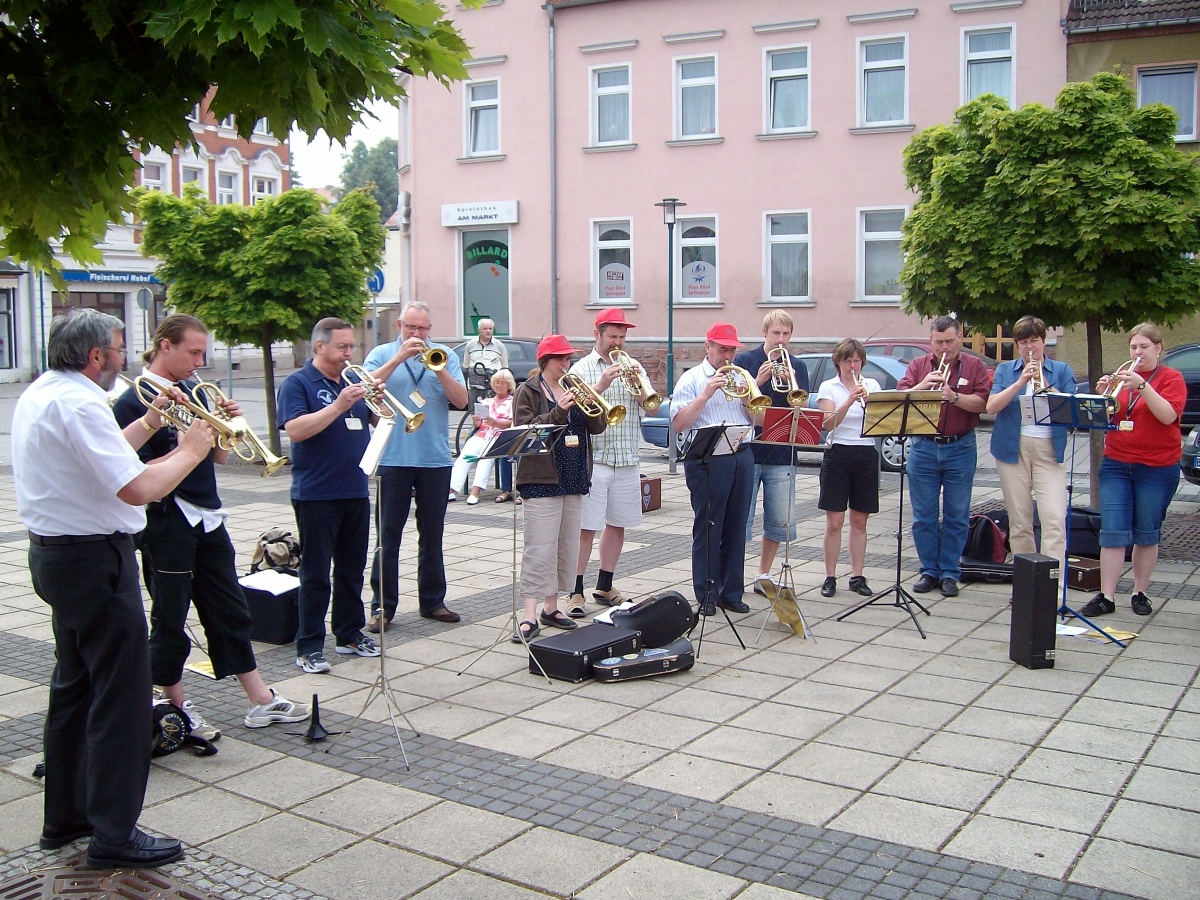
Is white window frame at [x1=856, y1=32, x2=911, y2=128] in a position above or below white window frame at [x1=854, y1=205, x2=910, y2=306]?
above

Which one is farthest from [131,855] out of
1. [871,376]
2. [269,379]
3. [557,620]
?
[871,376]

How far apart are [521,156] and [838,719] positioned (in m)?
23.1

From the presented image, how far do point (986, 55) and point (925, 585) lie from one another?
17.7 m

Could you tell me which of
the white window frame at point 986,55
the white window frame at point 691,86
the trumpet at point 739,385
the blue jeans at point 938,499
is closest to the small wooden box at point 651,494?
the blue jeans at point 938,499

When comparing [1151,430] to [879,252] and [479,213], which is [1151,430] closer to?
[879,252]

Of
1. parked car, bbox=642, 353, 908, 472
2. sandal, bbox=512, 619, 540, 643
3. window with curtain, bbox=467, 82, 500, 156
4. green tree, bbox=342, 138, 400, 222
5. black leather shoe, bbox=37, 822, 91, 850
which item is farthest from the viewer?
green tree, bbox=342, 138, 400, 222

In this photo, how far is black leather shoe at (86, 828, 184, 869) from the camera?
4016 millimetres

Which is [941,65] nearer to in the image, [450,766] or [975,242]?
[975,242]

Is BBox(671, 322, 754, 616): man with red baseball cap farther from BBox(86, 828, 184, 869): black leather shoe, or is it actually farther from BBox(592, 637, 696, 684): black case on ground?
BBox(86, 828, 184, 869): black leather shoe

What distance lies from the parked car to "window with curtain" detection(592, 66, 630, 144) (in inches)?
418

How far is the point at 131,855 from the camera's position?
13.2 feet

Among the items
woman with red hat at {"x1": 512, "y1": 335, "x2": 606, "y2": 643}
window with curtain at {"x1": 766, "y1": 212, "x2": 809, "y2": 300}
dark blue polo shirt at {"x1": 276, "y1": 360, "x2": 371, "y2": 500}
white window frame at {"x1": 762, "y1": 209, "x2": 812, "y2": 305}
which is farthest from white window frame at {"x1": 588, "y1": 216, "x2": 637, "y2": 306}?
dark blue polo shirt at {"x1": 276, "y1": 360, "x2": 371, "y2": 500}

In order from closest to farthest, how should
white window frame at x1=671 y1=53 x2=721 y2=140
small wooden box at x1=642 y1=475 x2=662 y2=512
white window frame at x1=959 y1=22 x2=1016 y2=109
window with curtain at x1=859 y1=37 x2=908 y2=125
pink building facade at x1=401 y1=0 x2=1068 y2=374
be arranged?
small wooden box at x1=642 y1=475 x2=662 y2=512 → white window frame at x1=959 y1=22 x2=1016 y2=109 → pink building facade at x1=401 y1=0 x2=1068 y2=374 → window with curtain at x1=859 y1=37 x2=908 y2=125 → white window frame at x1=671 y1=53 x2=721 y2=140

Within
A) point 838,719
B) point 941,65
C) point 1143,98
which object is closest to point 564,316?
point 941,65
